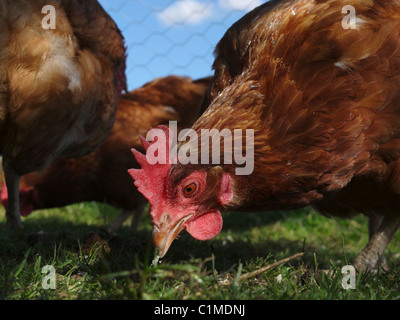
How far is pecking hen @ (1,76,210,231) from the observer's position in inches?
134

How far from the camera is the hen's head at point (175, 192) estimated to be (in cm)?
147

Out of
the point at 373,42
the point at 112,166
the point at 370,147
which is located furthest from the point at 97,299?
the point at 112,166

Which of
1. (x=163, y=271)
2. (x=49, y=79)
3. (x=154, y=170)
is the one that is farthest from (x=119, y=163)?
(x=163, y=271)

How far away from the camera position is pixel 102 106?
2631 millimetres

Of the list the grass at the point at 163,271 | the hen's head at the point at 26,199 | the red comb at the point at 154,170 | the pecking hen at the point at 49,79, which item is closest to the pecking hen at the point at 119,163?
the hen's head at the point at 26,199

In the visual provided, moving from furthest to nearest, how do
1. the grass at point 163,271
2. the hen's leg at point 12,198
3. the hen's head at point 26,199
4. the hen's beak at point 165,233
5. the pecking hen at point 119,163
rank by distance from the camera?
the hen's head at point 26,199, the pecking hen at point 119,163, the hen's leg at point 12,198, the hen's beak at point 165,233, the grass at point 163,271

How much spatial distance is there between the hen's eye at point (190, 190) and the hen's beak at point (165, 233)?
0.09 metres

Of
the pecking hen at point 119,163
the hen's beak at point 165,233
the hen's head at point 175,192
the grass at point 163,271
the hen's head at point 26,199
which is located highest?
the pecking hen at point 119,163

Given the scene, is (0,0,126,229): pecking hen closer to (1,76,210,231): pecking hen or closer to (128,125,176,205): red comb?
(1,76,210,231): pecking hen

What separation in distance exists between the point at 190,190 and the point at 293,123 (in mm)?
444

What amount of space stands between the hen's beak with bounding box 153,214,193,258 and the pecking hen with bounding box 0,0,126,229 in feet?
3.50

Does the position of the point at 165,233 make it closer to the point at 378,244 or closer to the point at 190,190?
the point at 190,190

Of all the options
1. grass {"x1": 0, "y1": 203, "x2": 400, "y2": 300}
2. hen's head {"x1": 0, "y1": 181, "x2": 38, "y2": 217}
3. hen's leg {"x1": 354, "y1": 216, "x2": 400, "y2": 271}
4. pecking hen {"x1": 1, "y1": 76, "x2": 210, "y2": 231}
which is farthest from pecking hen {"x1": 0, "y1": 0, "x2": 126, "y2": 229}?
hen's leg {"x1": 354, "y1": 216, "x2": 400, "y2": 271}

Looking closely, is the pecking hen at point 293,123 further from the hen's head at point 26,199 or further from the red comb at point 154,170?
the hen's head at point 26,199
